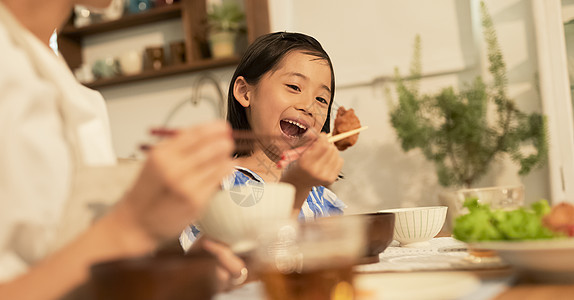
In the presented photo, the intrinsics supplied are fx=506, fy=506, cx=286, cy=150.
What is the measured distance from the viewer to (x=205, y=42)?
3.11m

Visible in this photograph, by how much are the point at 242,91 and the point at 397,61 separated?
1.24 m

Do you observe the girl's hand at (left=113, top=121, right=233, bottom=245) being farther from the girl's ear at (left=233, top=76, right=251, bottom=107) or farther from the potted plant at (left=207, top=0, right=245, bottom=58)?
the potted plant at (left=207, top=0, right=245, bottom=58)

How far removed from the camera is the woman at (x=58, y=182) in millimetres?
450

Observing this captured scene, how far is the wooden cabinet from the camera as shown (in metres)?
2.85

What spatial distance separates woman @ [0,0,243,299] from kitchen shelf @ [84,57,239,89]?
2382mm

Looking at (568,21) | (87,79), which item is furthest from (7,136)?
(87,79)

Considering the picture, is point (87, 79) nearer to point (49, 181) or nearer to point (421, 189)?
point (421, 189)

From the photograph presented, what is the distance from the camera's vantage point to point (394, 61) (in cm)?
269

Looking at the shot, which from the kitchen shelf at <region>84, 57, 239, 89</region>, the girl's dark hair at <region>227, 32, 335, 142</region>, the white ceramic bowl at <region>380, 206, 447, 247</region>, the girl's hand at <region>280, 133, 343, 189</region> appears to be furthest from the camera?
the kitchen shelf at <region>84, 57, 239, 89</region>

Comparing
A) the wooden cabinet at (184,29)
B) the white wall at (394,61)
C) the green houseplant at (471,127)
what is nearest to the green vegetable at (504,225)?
the green houseplant at (471,127)

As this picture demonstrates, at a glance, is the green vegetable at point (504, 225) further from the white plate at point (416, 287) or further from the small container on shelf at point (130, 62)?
the small container on shelf at point (130, 62)

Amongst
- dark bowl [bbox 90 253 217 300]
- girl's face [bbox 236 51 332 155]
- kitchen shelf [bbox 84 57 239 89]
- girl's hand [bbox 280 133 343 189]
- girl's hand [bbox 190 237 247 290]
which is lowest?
girl's hand [bbox 190 237 247 290]

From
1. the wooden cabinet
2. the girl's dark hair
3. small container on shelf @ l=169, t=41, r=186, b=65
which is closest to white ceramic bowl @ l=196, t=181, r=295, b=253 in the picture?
the girl's dark hair

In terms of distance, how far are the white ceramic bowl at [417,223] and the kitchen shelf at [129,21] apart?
241cm
